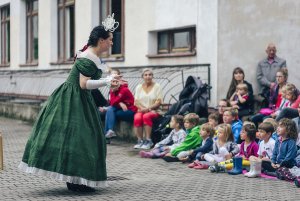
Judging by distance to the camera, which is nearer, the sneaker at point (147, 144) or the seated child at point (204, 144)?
the seated child at point (204, 144)

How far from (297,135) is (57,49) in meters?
13.8

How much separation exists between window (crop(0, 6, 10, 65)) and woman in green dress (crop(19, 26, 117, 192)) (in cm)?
1956

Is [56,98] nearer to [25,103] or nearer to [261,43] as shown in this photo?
[261,43]

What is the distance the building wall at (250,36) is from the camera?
1490 cm

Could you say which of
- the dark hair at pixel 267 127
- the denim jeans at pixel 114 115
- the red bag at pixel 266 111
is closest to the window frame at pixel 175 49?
the denim jeans at pixel 114 115

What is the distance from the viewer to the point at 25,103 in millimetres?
23484

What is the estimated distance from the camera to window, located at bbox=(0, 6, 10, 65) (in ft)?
92.8

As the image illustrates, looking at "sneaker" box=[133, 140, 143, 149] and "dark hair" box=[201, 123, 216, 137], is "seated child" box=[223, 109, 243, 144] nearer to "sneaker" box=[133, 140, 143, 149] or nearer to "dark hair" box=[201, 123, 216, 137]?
"dark hair" box=[201, 123, 216, 137]

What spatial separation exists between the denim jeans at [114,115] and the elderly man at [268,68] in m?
2.72

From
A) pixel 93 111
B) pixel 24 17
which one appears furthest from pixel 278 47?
pixel 24 17

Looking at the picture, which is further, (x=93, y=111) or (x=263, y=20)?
(x=263, y=20)

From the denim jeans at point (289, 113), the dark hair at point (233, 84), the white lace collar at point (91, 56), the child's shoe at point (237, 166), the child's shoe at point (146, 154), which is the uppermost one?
the white lace collar at point (91, 56)

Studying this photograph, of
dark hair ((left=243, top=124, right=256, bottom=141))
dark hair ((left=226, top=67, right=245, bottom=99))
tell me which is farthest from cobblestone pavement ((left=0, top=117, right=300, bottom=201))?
dark hair ((left=226, top=67, right=245, bottom=99))

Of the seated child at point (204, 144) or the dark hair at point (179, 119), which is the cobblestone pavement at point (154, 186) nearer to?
the seated child at point (204, 144)
